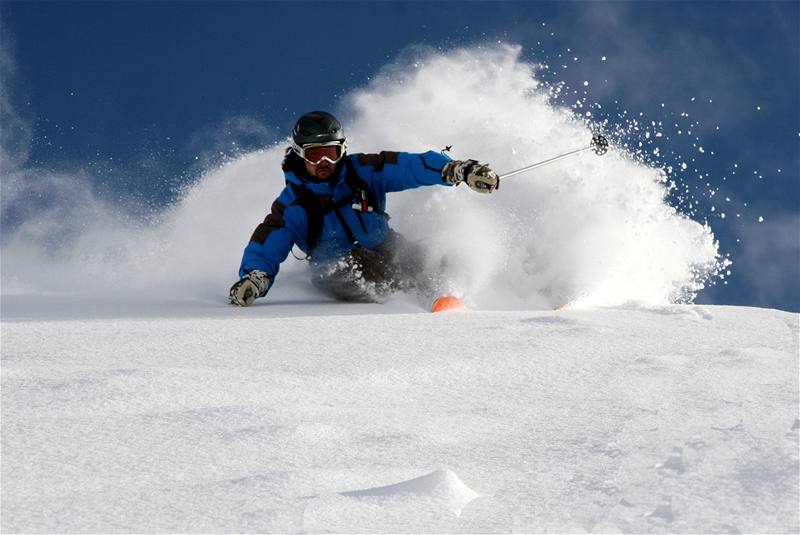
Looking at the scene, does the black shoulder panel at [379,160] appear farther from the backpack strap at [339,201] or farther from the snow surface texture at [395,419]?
the snow surface texture at [395,419]

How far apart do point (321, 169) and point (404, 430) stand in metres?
3.58

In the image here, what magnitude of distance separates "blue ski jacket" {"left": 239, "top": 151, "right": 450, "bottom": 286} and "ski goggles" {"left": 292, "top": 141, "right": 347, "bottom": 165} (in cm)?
17

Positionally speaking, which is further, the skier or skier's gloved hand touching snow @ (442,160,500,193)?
the skier

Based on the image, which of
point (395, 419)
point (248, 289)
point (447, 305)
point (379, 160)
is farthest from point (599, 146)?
point (395, 419)

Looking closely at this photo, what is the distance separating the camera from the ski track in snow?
5.53ft

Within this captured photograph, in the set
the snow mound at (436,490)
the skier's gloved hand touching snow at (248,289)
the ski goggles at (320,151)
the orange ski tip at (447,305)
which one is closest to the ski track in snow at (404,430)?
the snow mound at (436,490)

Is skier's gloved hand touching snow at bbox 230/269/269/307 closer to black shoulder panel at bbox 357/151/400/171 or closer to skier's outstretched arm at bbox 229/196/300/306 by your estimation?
skier's outstretched arm at bbox 229/196/300/306

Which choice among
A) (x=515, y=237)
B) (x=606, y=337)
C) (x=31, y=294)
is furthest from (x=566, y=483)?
(x=515, y=237)

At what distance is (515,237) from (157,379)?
4810 millimetres

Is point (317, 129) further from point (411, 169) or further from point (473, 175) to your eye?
point (473, 175)

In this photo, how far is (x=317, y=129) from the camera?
5.46 metres

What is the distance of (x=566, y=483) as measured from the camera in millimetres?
1830

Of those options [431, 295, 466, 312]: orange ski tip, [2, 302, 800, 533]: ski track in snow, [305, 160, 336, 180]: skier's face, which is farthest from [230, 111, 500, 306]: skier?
[2, 302, 800, 533]: ski track in snow

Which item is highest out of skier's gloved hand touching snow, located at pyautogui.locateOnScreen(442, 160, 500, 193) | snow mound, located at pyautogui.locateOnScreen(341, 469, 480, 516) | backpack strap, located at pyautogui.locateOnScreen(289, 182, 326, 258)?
skier's gloved hand touching snow, located at pyautogui.locateOnScreen(442, 160, 500, 193)
